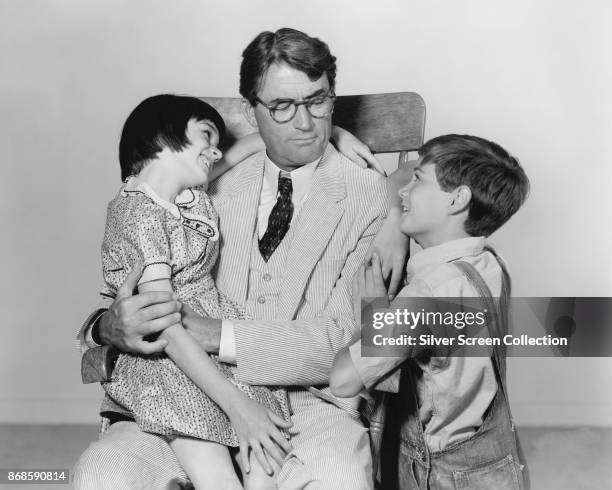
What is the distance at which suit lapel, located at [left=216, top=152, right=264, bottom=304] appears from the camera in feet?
8.27

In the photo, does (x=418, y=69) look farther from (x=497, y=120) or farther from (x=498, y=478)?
(x=498, y=478)

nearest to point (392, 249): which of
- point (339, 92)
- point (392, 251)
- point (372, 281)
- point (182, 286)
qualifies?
point (392, 251)

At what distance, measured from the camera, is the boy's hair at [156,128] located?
94.3 inches

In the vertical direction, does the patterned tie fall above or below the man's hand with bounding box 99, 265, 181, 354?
above

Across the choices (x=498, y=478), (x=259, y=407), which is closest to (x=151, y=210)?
(x=259, y=407)

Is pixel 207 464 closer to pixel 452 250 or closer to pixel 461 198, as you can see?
pixel 452 250

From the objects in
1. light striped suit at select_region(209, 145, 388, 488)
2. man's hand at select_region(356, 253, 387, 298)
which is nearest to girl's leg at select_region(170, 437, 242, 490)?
light striped suit at select_region(209, 145, 388, 488)

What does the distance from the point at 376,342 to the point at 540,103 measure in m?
2.20

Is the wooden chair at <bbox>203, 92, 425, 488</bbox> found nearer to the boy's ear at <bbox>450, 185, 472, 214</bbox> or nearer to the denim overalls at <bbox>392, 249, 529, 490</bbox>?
the boy's ear at <bbox>450, 185, 472, 214</bbox>

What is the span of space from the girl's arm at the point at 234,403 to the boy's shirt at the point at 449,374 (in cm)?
24

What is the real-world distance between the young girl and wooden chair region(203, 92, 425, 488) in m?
0.46

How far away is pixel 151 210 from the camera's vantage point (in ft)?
7.57

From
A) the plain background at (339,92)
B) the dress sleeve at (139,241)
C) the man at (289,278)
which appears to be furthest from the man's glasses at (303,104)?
the plain background at (339,92)

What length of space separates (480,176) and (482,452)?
2.13 feet
